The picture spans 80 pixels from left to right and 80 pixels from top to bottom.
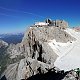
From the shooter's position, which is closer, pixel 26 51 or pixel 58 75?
pixel 58 75

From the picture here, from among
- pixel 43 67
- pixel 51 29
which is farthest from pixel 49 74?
pixel 51 29

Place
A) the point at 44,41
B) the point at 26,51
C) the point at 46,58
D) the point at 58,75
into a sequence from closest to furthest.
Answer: the point at 58,75 → the point at 46,58 → the point at 44,41 → the point at 26,51

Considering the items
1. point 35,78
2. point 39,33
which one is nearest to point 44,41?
point 39,33

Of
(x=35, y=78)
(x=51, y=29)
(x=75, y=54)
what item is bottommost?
(x=35, y=78)

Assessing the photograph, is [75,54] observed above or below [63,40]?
below

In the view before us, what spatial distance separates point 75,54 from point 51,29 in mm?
19807

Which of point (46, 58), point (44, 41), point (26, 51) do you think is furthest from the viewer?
point (26, 51)

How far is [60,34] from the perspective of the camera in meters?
74.0

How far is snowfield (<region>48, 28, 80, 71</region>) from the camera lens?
50.8 meters

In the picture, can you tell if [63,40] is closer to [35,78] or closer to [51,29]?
[51,29]

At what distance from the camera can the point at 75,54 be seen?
59250mm

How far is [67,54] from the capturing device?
5956 cm

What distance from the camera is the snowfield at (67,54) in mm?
50825

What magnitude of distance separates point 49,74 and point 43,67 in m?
3.47
